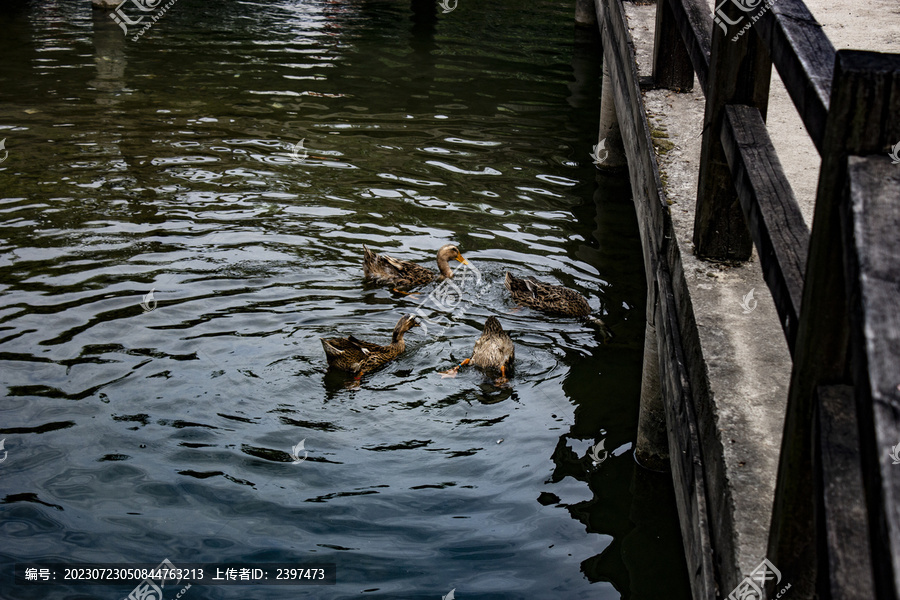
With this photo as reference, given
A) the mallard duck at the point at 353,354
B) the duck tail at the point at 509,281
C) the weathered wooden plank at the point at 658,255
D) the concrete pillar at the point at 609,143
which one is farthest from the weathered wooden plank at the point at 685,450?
the concrete pillar at the point at 609,143

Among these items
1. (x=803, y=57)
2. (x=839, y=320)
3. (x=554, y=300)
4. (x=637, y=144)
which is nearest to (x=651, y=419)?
(x=554, y=300)

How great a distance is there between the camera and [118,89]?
14617 mm

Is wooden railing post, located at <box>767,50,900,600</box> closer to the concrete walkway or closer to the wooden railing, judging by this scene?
the wooden railing

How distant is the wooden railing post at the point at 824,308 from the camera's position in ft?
6.11

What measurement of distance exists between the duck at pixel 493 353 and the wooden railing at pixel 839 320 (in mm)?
3605

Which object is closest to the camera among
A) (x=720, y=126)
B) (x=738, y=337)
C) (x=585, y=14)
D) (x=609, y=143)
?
(x=738, y=337)

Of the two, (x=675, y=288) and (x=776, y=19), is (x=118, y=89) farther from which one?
(x=776, y=19)

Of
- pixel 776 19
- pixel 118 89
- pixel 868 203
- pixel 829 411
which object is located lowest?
pixel 118 89

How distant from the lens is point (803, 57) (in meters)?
2.53

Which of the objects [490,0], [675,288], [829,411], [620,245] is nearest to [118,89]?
[620,245]

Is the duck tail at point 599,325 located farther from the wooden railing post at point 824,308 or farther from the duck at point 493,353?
the wooden railing post at point 824,308

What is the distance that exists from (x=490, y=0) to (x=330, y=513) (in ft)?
62.7

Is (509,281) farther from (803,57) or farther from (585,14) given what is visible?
(585,14)

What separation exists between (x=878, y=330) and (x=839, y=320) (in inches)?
22.2
